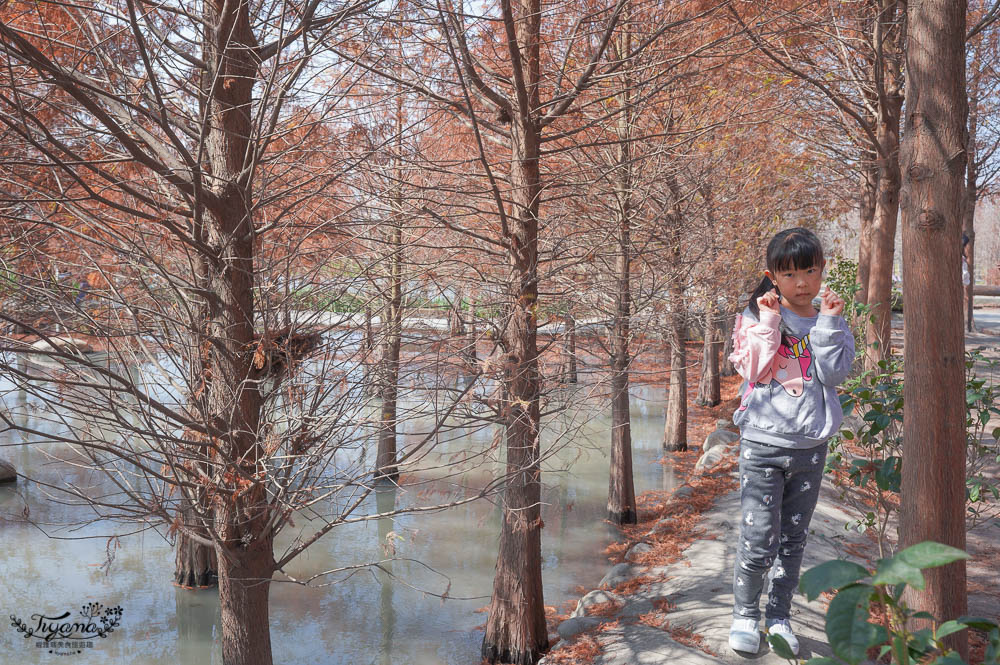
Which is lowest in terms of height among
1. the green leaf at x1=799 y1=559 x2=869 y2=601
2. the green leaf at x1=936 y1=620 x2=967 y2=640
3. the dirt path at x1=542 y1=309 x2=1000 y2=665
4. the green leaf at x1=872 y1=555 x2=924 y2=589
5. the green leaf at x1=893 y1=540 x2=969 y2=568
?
the dirt path at x1=542 y1=309 x2=1000 y2=665

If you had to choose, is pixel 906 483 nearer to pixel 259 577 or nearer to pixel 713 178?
pixel 259 577

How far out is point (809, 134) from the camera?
11.7m

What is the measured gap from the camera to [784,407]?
342cm

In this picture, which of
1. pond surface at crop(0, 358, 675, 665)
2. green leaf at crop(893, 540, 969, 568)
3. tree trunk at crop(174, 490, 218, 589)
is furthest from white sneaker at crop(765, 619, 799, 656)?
tree trunk at crop(174, 490, 218, 589)

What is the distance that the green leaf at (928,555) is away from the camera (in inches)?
54.2

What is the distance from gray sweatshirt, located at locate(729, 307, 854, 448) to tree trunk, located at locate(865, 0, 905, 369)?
491cm

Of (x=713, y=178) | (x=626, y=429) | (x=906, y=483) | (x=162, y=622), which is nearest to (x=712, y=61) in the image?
(x=713, y=178)

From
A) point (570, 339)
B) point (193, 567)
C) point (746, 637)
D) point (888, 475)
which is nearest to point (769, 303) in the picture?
point (888, 475)

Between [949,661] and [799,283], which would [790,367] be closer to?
[799,283]

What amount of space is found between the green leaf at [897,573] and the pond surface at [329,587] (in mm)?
3559

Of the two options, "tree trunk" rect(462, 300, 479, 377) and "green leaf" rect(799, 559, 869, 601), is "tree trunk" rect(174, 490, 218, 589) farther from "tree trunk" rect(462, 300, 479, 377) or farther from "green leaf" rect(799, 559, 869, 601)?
"green leaf" rect(799, 559, 869, 601)

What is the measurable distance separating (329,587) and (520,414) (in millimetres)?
4270

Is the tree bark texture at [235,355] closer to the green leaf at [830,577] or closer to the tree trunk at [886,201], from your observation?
the green leaf at [830,577]

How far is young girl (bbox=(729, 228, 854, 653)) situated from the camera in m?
3.37
